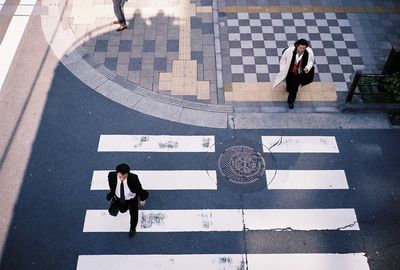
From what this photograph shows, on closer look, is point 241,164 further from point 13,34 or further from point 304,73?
point 13,34

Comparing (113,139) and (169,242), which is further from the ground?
(113,139)

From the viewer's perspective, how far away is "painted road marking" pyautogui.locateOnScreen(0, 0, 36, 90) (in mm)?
10148

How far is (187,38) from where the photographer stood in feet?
35.8

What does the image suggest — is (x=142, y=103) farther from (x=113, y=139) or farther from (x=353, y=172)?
(x=353, y=172)

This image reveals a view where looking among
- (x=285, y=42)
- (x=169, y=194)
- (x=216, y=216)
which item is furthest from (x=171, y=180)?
(x=285, y=42)

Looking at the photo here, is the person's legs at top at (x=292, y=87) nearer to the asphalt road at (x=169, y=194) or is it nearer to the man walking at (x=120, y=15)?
the asphalt road at (x=169, y=194)

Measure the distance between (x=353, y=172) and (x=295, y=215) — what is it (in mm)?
1728

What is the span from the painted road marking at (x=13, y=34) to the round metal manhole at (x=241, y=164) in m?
5.96

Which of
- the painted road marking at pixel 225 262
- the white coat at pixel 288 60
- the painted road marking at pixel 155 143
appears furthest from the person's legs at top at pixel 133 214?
the white coat at pixel 288 60

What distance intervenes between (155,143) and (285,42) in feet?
16.1

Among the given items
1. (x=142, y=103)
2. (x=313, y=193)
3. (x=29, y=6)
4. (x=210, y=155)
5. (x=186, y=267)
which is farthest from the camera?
(x=29, y=6)

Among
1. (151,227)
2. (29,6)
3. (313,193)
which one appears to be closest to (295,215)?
(313,193)

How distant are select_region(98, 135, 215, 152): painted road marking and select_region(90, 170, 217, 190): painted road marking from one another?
594 mm

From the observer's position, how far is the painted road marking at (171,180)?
26.0 feet
